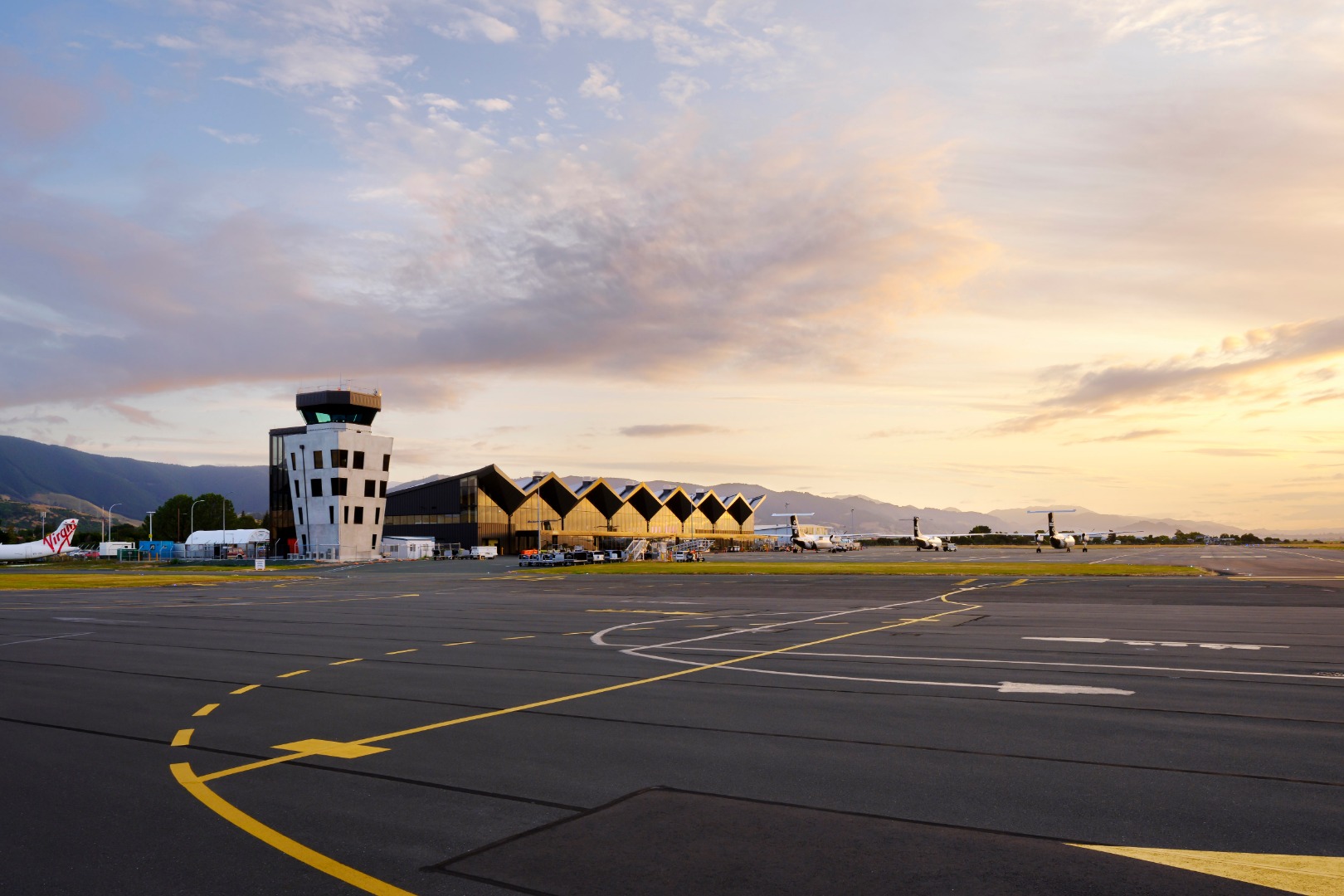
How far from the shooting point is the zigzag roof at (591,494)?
12469 centimetres

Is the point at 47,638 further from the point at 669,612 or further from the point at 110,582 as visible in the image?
the point at 110,582

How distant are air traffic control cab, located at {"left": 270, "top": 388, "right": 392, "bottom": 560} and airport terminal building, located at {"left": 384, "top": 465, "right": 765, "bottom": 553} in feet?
42.9

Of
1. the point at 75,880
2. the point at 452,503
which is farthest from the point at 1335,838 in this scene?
→ the point at 452,503

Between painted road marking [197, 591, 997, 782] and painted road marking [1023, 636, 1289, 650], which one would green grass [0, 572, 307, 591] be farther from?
painted road marking [1023, 636, 1289, 650]

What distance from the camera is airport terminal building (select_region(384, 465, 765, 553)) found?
404 feet

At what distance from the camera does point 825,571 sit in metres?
52.1

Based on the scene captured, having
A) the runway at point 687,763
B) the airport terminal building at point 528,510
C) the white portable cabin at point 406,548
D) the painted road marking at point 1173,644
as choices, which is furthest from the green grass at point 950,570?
the airport terminal building at point 528,510

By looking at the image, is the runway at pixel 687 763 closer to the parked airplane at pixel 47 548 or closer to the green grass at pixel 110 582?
the green grass at pixel 110 582

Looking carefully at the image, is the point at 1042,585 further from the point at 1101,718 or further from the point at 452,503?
the point at 452,503

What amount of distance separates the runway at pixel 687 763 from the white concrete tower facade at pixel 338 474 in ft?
291

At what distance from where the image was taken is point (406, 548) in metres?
110

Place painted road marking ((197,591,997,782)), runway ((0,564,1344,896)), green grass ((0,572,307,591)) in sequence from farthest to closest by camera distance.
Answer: green grass ((0,572,307,591)) → painted road marking ((197,591,997,782)) → runway ((0,564,1344,896))

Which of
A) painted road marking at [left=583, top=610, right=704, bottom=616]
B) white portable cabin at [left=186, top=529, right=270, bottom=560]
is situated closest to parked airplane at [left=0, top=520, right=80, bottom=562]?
white portable cabin at [left=186, top=529, right=270, bottom=560]

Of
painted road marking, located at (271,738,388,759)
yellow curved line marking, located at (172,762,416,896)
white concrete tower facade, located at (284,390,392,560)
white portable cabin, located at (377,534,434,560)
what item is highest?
white concrete tower facade, located at (284,390,392,560)
